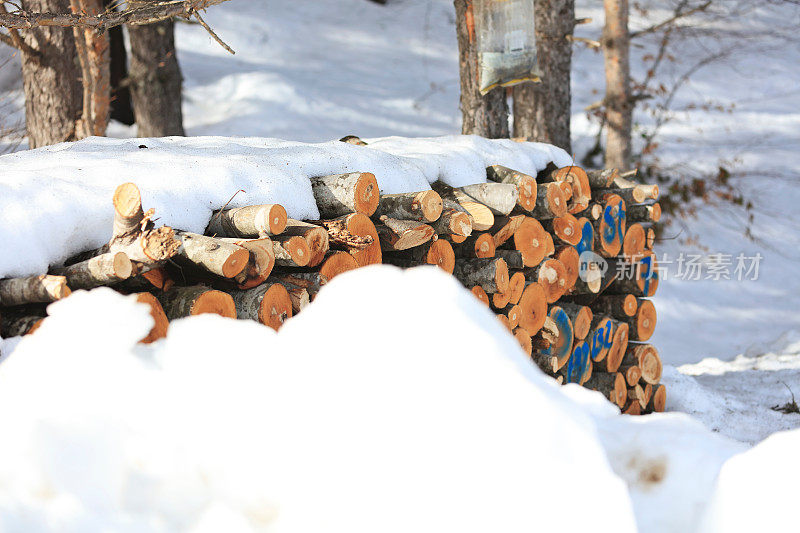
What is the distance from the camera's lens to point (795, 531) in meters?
1.11

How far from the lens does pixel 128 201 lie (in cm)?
202

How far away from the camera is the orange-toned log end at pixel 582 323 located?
394 cm

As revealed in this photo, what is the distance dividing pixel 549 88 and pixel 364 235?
153 inches

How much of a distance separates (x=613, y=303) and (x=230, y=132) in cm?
600

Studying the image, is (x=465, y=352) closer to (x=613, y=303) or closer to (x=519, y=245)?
(x=519, y=245)

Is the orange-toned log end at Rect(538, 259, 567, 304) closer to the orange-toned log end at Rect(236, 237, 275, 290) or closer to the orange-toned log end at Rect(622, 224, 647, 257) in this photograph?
the orange-toned log end at Rect(622, 224, 647, 257)

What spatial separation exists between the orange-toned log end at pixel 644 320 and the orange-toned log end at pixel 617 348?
0.15 m

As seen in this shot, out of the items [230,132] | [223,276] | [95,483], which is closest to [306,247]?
[223,276]

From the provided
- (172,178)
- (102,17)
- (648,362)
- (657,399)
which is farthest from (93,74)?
(657,399)

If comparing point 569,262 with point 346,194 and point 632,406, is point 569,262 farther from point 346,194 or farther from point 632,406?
point 346,194

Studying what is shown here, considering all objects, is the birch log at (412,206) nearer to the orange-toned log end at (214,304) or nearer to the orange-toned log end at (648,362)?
the orange-toned log end at (214,304)

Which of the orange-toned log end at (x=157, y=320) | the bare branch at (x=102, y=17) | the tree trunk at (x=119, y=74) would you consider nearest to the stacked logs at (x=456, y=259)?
the orange-toned log end at (x=157, y=320)

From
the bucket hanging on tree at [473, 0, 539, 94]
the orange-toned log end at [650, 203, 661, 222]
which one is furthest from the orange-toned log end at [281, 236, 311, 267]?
the bucket hanging on tree at [473, 0, 539, 94]

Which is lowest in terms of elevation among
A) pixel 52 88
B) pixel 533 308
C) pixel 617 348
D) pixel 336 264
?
pixel 617 348
